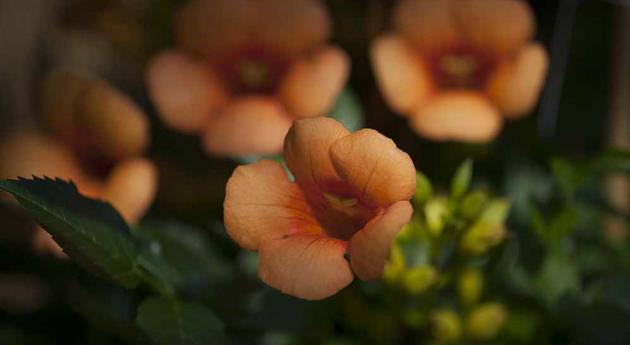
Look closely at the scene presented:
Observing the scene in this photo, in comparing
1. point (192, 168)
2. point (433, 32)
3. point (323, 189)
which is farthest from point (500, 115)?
point (192, 168)

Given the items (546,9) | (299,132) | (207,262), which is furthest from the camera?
(546,9)

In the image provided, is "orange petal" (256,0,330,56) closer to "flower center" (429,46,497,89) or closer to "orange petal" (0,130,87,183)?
"flower center" (429,46,497,89)

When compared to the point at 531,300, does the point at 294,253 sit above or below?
above

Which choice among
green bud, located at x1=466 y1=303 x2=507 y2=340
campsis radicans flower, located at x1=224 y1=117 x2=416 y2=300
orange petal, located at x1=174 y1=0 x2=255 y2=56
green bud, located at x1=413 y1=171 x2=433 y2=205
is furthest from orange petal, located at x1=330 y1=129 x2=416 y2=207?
orange petal, located at x1=174 y1=0 x2=255 y2=56

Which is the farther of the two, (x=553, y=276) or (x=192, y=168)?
(x=192, y=168)

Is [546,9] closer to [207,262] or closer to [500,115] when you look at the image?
[500,115]

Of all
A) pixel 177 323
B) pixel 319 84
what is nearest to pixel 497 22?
pixel 319 84

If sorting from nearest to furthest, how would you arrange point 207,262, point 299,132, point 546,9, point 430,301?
point 299,132
point 430,301
point 207,262
point 546,9
